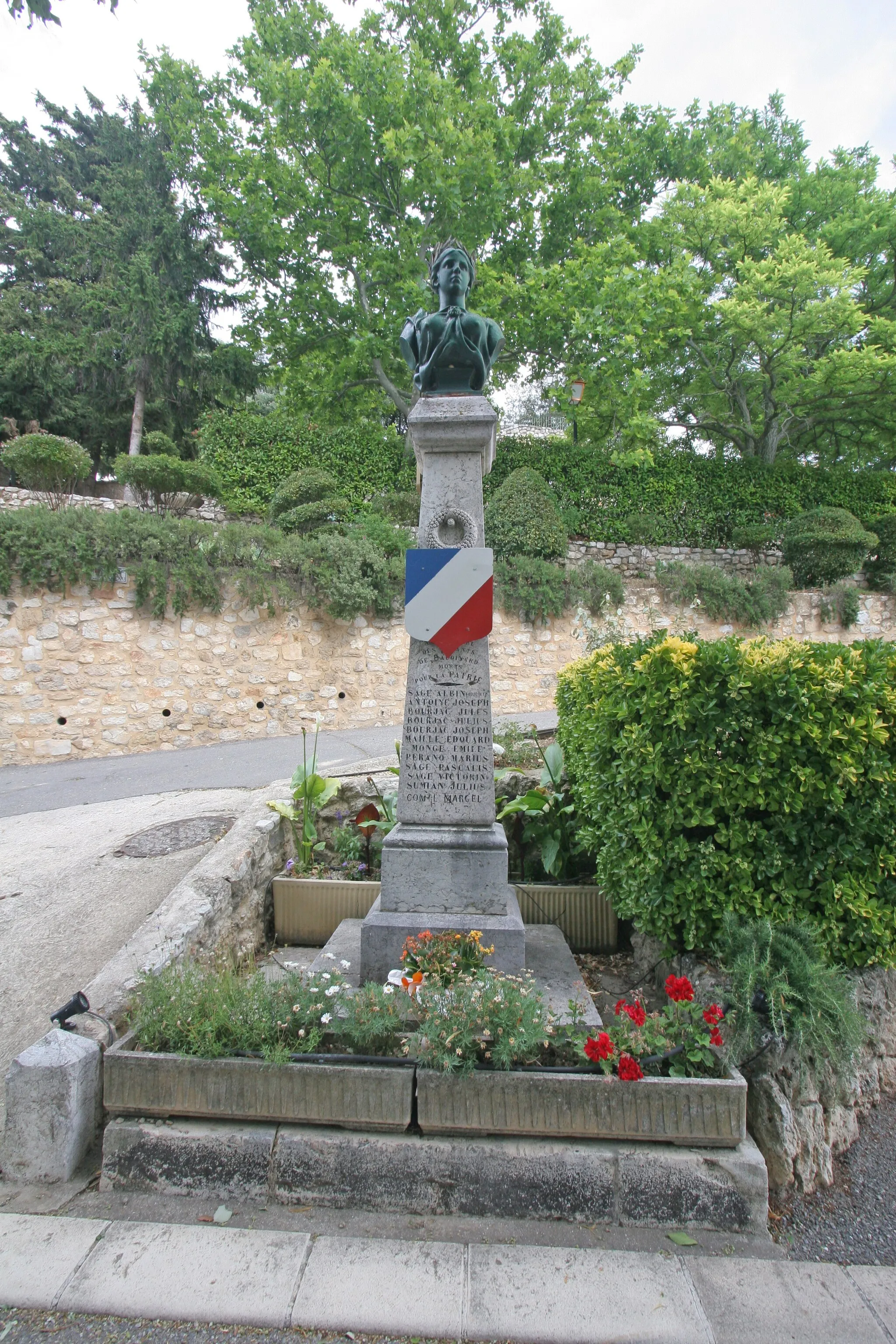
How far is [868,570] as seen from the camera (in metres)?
15.5

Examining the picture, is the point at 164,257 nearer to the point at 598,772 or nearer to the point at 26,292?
the point at 26,292

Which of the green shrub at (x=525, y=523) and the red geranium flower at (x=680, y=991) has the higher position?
the green shrub at (x=525, y=523)

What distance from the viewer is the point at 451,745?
3131 mm

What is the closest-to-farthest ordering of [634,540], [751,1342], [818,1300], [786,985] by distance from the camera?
[751,1342] < [818,1300] < [786,985] < [634,540]

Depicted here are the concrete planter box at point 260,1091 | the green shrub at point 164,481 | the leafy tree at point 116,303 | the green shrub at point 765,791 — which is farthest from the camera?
the leafy tree at point 116,303

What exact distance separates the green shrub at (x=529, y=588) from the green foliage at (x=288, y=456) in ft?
12.5

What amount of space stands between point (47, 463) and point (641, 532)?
445 inches

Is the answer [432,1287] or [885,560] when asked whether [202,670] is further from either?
[885,560]

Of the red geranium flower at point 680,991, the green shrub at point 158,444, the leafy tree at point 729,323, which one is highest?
the leafy tree at point 729,323

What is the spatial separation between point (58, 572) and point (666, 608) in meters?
10.4

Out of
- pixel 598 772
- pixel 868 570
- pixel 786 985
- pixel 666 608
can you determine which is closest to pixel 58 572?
pixel 598 772

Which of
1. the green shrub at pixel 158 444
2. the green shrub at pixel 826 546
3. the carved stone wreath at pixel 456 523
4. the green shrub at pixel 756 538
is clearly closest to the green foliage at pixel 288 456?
the green shrub at pixel 158 444

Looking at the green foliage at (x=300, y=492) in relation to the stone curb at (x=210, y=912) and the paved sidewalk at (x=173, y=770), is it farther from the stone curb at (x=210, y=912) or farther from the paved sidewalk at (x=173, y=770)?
the stone curb at (x=210, y=912)

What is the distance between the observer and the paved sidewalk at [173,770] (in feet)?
20.3
